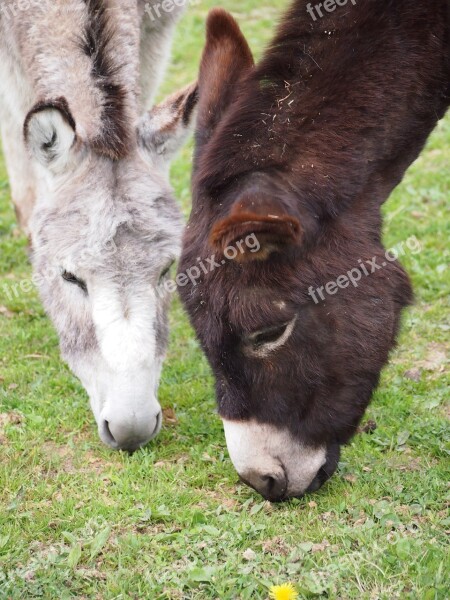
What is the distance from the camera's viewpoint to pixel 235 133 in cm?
372

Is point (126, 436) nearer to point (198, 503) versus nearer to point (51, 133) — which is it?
point (198, 503)

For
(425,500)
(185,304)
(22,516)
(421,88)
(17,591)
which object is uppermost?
(421,88)

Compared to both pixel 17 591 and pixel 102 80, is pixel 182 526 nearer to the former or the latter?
pixel 17 591

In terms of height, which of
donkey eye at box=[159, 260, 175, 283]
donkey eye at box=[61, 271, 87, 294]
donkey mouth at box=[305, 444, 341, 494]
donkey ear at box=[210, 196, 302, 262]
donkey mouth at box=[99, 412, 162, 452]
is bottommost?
donkey mouth at box=[99, 412, 162, 452]

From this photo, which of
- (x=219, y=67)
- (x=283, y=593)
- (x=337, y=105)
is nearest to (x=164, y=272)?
(x=219, y=67)

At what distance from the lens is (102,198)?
4.94 m

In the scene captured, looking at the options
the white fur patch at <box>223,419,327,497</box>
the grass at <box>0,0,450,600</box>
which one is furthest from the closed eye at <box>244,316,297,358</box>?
the grass at <box>0,0,450,600</box>

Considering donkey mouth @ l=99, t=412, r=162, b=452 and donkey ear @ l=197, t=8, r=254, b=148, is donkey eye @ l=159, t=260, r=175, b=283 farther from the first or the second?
donkey ear @ l=197, t=8, r=254, b=148

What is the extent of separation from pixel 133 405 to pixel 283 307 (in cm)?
131

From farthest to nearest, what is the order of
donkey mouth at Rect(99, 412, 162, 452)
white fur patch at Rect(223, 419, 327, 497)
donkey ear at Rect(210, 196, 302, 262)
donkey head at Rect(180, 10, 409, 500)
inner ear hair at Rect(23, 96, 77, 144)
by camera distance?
1. inner ear hair at Rect(23, 96, 77, 144)
2. donkey mouth at Rect(99, 412, 162, 452)
3. white fur patch at Rect(223, 419, 327, 497)
4. donkey head at Rect(180, 10, 409, 500)
5. donkey ear at Rect(210, 196, 302, 262)

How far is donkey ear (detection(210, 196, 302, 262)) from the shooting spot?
10.7 ft

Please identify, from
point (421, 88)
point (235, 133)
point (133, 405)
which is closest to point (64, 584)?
point (133, 405)

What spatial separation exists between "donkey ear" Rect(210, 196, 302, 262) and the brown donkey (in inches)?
0.8

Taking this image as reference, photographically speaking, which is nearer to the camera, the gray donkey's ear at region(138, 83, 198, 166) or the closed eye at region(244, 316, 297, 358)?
the closed eye at region(244, 316, 297, 358)
